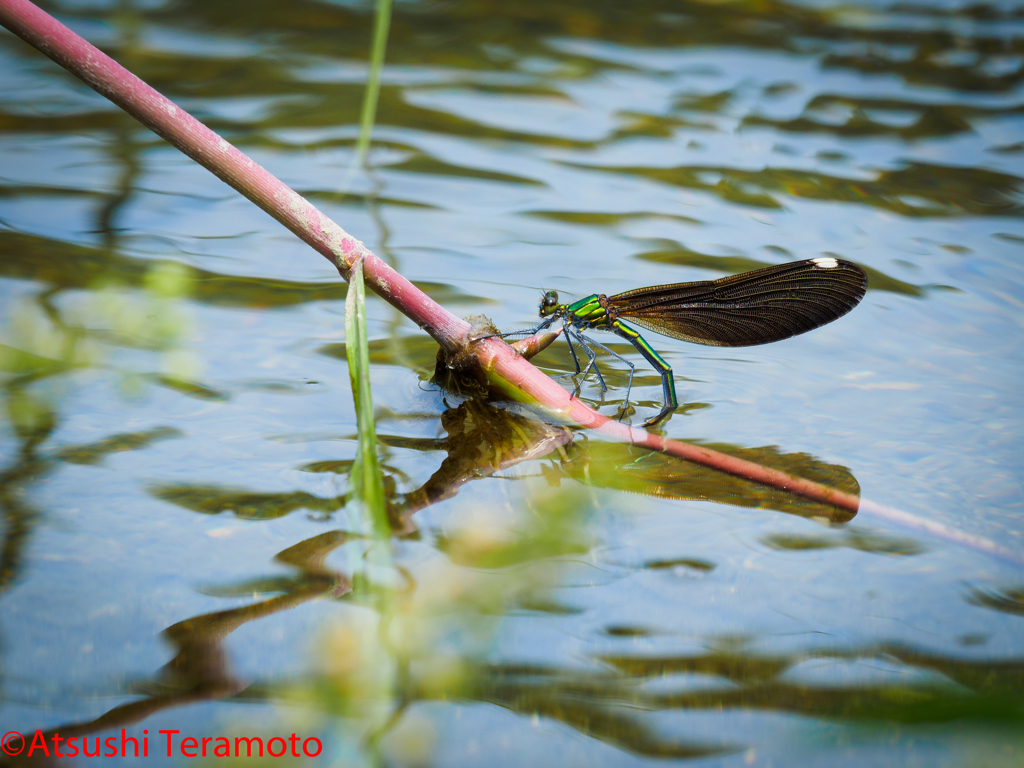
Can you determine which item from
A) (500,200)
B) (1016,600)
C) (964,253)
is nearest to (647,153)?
(500,200)

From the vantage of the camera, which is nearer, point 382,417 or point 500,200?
point 382,417

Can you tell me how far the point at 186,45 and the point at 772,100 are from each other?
447 cm

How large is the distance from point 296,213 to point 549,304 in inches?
52.3

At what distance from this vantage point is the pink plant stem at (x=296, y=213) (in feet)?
5.60

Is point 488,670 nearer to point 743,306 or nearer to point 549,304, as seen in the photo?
point 549,304

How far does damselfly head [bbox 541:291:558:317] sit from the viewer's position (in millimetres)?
2945

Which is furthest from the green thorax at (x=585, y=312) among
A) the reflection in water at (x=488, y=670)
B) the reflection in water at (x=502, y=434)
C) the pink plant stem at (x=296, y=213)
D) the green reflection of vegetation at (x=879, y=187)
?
the green reflection of vegetation at (x=879, y=187)

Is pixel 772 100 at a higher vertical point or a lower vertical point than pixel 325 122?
higher

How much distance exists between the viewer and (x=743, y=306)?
299 cm

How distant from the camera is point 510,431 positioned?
2.51 m

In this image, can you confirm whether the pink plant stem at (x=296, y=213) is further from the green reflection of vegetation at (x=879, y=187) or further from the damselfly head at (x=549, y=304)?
the green reflection of vegetation at (x=879, y=187)

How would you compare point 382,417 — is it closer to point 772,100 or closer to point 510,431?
point 510,431

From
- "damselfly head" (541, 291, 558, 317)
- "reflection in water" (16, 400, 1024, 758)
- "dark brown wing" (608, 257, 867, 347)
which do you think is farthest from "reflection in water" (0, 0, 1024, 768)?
"damselfly head" (541, 291, 558, 317)

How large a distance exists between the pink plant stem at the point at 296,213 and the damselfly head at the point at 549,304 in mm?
762
